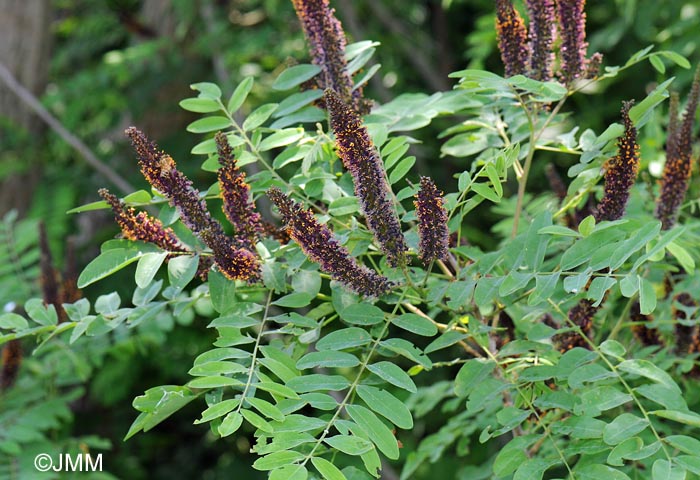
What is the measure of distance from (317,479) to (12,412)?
53.8 inches

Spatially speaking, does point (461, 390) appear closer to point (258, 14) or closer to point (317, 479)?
point (317, 479)

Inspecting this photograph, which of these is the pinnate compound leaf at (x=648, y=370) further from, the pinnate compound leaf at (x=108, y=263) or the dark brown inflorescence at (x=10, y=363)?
the dark brown inflorescence at (x=10, y=363)

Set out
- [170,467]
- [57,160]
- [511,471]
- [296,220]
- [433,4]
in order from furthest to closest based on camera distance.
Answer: [170,467] < [433,4] < [57,160] < [511,471] < [296,220]

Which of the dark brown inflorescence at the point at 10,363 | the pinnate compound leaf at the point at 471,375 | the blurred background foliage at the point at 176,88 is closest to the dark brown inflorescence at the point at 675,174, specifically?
the pinnate compound leaf at the point at 471,375

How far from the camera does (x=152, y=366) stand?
438 cm

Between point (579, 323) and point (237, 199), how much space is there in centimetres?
66

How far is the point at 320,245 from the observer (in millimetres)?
1257

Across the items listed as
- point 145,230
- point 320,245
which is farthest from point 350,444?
point 145,230

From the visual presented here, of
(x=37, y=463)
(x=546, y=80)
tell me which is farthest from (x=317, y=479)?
(x=37, y=463)

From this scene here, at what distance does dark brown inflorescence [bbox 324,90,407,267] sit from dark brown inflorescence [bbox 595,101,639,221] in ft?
1.20

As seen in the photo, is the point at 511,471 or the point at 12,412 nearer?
the point at 511,471

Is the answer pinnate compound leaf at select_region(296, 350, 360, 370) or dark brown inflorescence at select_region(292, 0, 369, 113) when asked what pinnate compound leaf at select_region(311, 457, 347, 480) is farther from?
dark brown inflorescence at select_region(292, 0, 369, 113)

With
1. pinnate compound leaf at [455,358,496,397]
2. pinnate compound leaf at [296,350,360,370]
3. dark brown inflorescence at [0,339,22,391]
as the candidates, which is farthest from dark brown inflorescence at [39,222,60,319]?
pinnate compound leaf at [455,358,496,397]

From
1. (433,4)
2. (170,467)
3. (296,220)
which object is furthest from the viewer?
(170,467)
